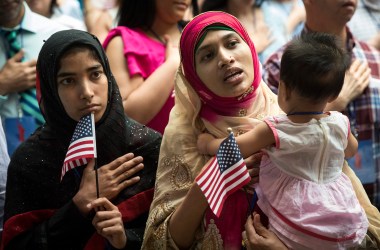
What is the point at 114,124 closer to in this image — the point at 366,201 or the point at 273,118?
the point at 273,118

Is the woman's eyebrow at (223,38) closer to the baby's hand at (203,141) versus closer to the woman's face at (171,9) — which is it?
the baby's hand at (203,141)

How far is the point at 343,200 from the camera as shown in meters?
3.18

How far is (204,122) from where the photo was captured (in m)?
3.57

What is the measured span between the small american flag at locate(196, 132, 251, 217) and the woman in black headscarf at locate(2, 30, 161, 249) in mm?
576

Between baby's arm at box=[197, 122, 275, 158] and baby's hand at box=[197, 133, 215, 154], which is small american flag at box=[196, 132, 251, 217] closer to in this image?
baby's arm at box=[197, 122, 275, 158]

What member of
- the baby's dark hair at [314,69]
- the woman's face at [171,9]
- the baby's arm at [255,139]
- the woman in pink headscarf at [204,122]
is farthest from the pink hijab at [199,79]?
the woman's face at [171,9]

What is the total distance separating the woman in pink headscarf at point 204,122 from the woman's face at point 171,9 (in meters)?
1.23

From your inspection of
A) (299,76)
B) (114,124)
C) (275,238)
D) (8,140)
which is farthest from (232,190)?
(8,140)

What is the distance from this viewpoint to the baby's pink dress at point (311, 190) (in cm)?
313

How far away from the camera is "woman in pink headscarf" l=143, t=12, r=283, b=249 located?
3436 millimetres

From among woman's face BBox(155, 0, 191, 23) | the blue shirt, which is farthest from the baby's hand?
the blue shirt

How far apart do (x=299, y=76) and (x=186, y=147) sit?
726mm

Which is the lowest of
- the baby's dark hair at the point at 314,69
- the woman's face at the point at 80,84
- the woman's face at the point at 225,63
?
the woman's face at the point at 80,84

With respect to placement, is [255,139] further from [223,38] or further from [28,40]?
[28,40]
